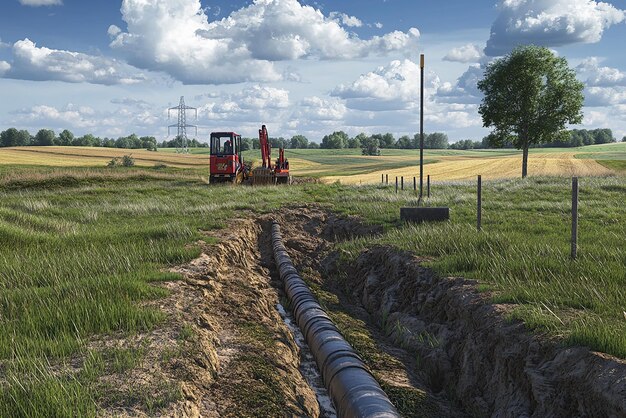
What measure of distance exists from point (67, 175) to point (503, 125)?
36.5m

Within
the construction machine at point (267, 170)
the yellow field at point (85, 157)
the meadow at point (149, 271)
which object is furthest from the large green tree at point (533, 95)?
the yellow field at point (85, 157)

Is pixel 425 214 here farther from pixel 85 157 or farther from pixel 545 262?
pixel 85 157

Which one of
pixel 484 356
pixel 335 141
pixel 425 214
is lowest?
pixel 484 356

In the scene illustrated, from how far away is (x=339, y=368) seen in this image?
6.69 metres

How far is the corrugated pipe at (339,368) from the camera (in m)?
5.59

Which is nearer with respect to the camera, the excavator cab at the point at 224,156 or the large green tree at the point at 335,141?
the excavator cab at the point at 224,156

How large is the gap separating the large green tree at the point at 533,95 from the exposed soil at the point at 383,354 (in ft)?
128

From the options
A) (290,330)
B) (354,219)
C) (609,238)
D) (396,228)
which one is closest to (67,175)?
(354,219)

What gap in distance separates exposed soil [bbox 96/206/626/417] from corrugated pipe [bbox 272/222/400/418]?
377 mm

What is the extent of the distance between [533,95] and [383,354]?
144 ft

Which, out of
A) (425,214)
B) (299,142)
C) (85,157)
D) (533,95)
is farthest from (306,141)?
(425,214)

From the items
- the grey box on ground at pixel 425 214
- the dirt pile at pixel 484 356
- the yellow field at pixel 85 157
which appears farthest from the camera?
the yellow field at pixel 85 157

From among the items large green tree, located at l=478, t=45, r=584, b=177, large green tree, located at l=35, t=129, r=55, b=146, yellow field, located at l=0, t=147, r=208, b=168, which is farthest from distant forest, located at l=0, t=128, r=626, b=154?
large green tree, located at l=478, t=45, r=584, b=177

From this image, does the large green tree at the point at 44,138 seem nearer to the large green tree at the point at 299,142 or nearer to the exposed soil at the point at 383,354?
the large green tree at the point at 299,142
